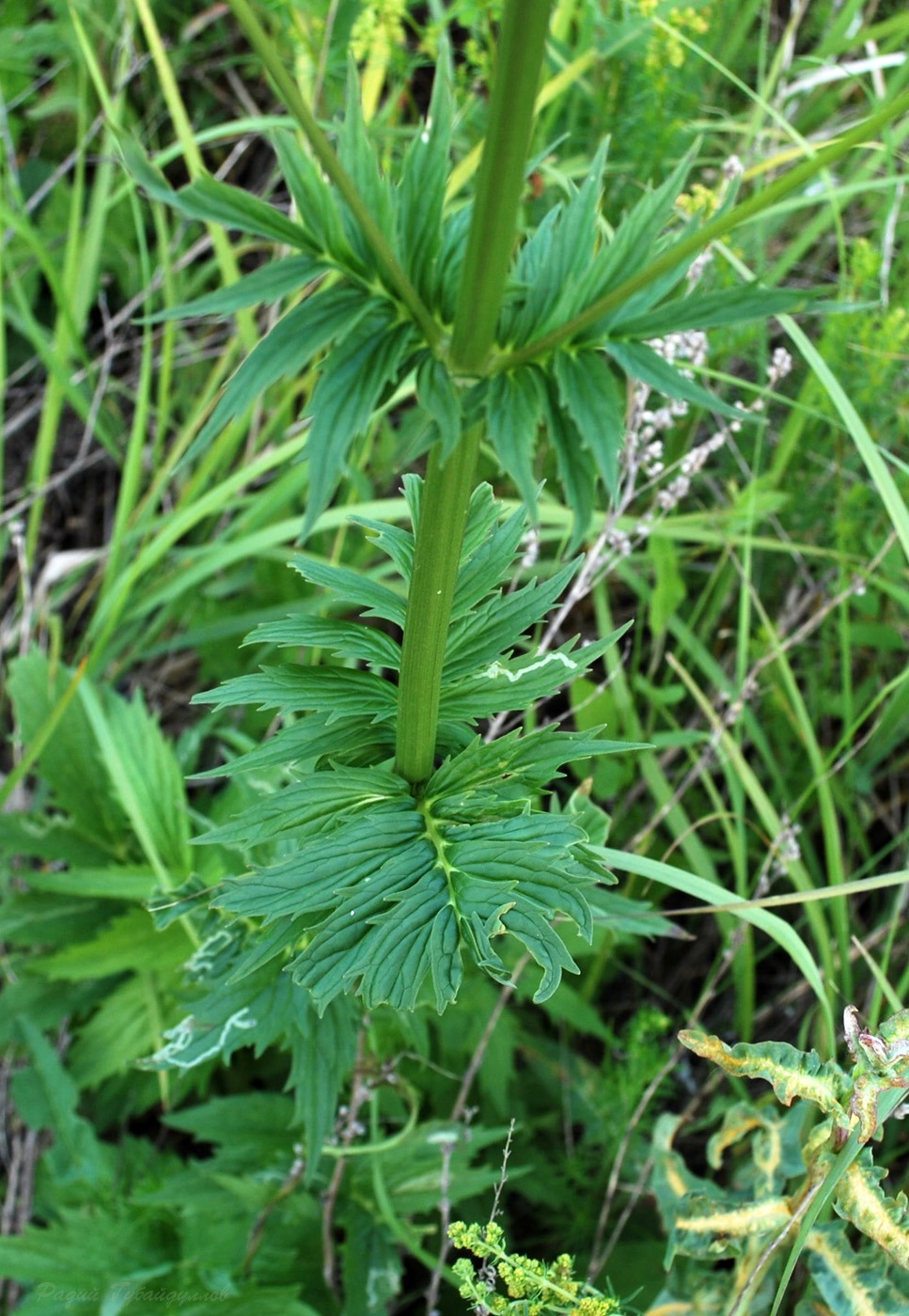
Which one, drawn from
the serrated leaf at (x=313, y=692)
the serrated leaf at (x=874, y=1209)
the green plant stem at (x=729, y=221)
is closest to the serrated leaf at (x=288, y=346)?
the green plant stem at (x=729, y=221)


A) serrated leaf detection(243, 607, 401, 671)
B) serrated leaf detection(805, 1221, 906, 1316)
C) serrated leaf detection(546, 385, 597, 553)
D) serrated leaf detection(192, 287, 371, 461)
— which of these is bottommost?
serrated leaf detection(805, 1221, 906, 1316)

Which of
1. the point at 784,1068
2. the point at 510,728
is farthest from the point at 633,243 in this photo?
the point at 510,728

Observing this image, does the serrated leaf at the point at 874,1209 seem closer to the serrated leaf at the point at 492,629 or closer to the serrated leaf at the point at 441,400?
the serrated leaf at the point at 492,629

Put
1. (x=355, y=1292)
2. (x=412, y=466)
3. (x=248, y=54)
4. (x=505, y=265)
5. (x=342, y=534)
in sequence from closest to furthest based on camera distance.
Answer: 1. (x=505, y=265)
2. (x=355, y=1292)
3. (x=342, y=534)
4. (x=412, y=466)
5. (x=248, y=54)

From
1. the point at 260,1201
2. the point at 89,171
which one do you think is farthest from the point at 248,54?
the point at 260,1201

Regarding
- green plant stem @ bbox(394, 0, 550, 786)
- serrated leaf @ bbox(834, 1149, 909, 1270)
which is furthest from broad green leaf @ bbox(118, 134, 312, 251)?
serrated leaf @ bbox(834, 1149, 909, 1270)

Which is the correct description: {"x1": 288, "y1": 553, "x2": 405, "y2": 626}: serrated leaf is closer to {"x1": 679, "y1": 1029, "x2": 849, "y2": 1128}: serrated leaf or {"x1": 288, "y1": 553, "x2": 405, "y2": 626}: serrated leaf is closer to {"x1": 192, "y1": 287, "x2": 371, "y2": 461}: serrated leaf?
{"x1": 192, "y1": 287, "x2": 371, "y2": 461}: serrated leaf

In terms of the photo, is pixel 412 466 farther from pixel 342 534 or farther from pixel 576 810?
pixel 576 810
